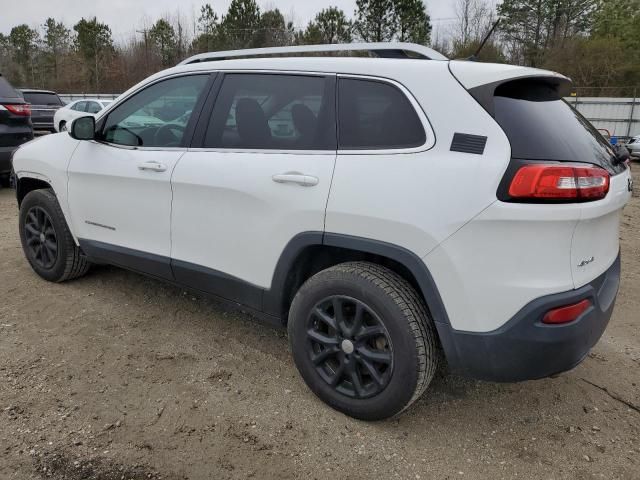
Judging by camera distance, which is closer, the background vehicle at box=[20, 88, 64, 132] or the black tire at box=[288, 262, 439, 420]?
the black tire at box=[288, 262, 439, 420]

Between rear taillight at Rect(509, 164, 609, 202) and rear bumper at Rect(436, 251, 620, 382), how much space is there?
0.41 meters

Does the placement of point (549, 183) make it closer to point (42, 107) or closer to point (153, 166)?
point (153, 166)

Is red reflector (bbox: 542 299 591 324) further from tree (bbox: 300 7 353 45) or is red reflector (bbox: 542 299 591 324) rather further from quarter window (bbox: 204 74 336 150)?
tree (bbox: 300 7 353 45)

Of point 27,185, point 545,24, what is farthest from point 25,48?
point 27,185

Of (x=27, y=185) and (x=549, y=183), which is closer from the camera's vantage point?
(x=549, y=183)

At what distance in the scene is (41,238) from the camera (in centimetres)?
432

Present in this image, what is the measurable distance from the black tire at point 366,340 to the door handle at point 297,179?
44 cm

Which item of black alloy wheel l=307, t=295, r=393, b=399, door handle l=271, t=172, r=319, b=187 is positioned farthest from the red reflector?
door handle l=271, t=172, r=319, b=187

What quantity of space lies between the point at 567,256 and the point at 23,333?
3.38m

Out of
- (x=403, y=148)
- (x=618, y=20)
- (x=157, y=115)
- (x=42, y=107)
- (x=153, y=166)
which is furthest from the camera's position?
(x=618, y=20)

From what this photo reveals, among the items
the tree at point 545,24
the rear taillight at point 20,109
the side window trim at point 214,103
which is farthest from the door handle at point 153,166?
the tree at point 545,24

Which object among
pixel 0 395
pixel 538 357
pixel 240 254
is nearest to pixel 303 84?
pixel 240 254

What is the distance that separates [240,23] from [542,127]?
164 feet

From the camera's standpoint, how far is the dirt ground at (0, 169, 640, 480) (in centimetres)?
238
